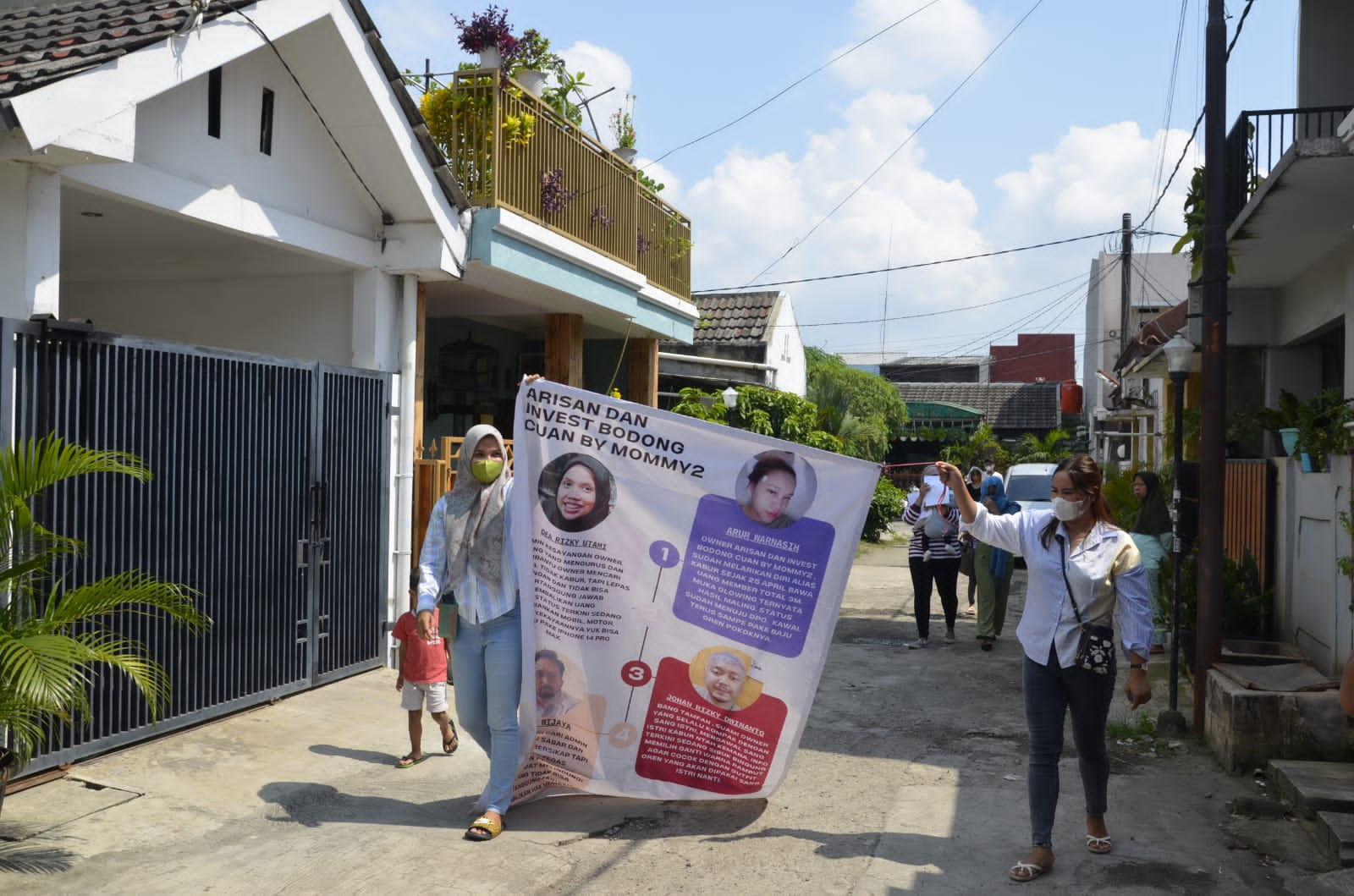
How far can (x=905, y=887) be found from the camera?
15.9 feet

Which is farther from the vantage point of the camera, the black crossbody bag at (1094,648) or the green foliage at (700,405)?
the green foliage at (700,405)

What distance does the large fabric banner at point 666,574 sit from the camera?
558 cm

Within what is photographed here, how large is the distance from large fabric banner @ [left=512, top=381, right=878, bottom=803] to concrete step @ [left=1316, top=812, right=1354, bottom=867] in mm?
2348

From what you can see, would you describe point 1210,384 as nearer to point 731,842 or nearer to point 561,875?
point 731,842

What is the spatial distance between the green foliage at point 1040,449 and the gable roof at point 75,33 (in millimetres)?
29209

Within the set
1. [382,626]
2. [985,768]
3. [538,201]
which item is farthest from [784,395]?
[985,768]

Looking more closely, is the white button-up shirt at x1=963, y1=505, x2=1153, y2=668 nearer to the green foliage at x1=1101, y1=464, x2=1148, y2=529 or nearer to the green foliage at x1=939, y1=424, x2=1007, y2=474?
the green foliage at x1=1101, y1=464, x2=1148, y2=529

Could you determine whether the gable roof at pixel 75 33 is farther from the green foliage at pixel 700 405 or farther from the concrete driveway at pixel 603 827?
the green foliage at pixel 700 405

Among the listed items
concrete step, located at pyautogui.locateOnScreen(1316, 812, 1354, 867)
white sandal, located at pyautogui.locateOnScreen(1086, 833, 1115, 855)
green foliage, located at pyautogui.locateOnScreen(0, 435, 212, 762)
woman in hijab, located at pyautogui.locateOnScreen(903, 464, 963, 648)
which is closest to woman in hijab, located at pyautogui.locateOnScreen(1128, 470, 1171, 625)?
woman in hijab, located at pyautogui.locateOnScreen(903, 464, 963, 648)

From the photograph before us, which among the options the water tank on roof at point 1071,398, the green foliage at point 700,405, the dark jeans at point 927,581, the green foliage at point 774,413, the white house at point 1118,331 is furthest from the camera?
the water tank on roof at point 1071,398

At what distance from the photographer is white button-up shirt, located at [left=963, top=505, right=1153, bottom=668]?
4.93 metres

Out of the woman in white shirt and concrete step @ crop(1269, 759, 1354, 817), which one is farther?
concrete step @ crop(1269, 759, 1354, 817)

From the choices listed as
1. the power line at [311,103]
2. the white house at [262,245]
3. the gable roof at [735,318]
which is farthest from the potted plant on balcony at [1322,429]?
the gable roof at [735,318]

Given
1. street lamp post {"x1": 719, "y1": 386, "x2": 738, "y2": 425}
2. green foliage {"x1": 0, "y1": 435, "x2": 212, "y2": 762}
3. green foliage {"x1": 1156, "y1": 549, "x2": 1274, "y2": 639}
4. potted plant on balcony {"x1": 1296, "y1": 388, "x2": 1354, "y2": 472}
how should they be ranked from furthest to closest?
street lamp post {"x1": 719, "y1": 386, "x2": 738, "y2": 425}
green foliage {"x1": 1156, "y1": 549, "x2": 1274, "y2": 639}
potted plant on balcony {"x1": 1296, "y1": 388, "x2": 1354, "y2": 472}
green foliage {"x1": 0, "y1": 435, "x2": 212, "y2": 762}
